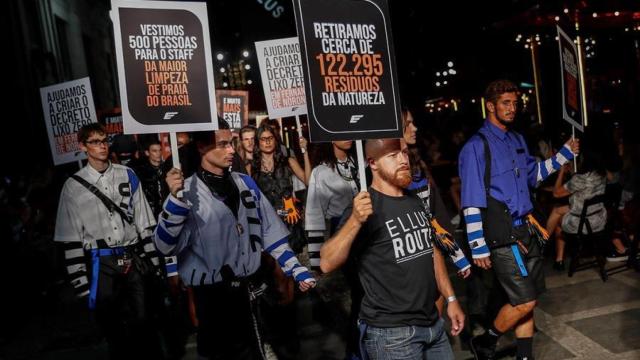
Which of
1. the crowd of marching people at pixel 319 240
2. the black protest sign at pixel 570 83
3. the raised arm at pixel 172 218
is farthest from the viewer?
the black protest sign at pixel 570 83

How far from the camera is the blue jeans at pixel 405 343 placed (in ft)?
10.7

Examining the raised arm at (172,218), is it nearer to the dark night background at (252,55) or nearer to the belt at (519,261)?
the belt at (519,261)

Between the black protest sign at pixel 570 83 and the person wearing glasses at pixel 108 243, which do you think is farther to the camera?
the black protest sign at pixel 570 83

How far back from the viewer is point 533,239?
4785mm

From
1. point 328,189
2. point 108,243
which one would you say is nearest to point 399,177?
point 328,189

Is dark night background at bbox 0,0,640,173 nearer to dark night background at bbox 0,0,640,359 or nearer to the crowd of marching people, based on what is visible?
dark night background at bbox 0,0,640,359


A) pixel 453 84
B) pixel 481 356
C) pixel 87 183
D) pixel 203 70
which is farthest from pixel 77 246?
pixel 453 84

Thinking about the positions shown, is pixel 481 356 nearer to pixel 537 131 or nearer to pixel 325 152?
pixel 325 152

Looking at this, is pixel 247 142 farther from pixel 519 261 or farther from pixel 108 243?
pixel 519 261

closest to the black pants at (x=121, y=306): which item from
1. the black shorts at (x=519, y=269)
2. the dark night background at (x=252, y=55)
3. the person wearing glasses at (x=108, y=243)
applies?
the person wearing glasses at (x=108, y=243)

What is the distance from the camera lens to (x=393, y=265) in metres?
3.32

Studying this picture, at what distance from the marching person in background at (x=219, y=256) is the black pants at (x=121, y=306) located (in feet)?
4.42

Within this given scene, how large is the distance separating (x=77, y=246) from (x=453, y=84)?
116 feet

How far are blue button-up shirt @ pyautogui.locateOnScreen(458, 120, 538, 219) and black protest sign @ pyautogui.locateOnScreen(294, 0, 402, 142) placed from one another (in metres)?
1.36
